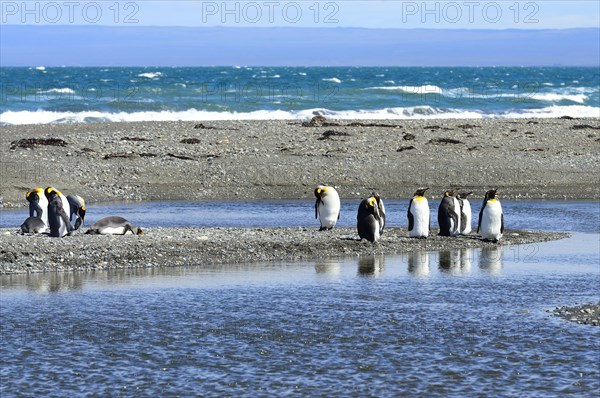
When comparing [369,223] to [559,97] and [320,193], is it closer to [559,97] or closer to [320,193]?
[320,193]

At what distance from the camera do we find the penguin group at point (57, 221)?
50.8 feet

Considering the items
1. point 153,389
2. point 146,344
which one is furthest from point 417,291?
point 153,389

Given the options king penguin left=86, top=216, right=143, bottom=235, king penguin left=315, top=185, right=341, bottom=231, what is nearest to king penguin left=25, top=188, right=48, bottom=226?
king penguin left=86, top=216, right=143, bottom=235

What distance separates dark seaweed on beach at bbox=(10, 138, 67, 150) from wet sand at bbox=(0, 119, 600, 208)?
1.3 inches

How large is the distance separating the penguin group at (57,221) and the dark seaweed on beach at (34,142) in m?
9.80

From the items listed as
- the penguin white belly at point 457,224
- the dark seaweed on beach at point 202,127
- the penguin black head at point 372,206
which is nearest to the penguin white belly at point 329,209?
the penguin black head at point 372,206

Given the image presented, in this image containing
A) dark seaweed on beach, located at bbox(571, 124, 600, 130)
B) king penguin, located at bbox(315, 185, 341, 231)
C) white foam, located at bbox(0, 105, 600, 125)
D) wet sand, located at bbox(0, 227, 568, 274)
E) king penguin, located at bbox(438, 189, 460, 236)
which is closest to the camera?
wet sand, located at bbox(0, 227, 568, 274)

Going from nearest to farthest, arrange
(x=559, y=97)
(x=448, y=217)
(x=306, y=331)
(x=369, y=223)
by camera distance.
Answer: (x=306, y=331) < (x=369, y=223) < (x=448, y=217) < (x=559, y=97)

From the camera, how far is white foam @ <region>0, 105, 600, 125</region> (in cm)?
3909

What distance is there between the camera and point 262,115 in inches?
1683

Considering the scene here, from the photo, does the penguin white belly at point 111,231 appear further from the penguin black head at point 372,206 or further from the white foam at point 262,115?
the white foam at point 262,115

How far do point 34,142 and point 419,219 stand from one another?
13381mm

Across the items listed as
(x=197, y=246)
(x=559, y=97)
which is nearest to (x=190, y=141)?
(x=197, y=246)

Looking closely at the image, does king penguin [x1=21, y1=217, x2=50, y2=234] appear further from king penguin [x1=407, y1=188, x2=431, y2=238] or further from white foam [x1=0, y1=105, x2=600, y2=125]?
white foam [x1=0, y1=105, x2=600, y2=125]
